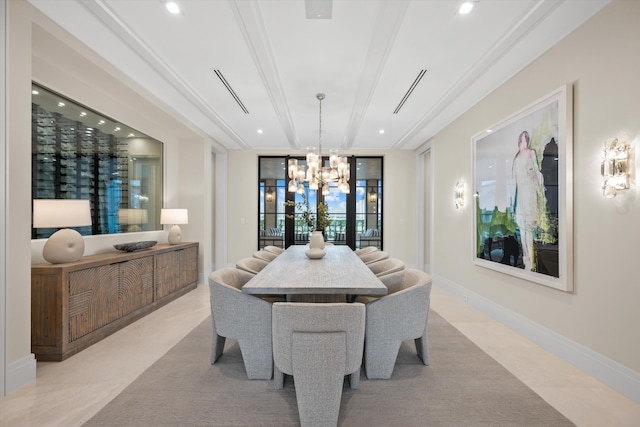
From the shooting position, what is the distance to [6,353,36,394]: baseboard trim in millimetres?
2141

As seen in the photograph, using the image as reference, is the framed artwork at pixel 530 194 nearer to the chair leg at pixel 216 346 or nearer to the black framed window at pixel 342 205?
the chair leg at pixel 216 346

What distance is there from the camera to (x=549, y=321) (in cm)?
289

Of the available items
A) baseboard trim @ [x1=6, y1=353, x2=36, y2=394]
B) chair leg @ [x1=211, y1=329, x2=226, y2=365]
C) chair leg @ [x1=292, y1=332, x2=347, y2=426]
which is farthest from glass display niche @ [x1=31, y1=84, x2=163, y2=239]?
chair leg @ [x1=292, y1=332, x2=347, y2=426]

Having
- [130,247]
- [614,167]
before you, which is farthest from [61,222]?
[614,167]

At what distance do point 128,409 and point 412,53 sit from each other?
Result: 3605 mm

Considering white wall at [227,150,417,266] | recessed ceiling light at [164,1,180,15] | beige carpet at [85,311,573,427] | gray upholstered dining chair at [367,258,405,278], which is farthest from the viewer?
white wall at [227,150,417,266]

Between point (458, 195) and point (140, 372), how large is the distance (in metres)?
4.55

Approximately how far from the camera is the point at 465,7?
92.6 inches

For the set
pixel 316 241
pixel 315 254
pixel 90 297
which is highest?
→ pixel 316 241

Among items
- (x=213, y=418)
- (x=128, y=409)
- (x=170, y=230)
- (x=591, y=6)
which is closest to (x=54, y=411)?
(x=128, y=409)

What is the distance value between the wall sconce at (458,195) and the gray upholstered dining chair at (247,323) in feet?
12.0

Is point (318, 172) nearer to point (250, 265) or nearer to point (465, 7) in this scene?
point (250, 265)

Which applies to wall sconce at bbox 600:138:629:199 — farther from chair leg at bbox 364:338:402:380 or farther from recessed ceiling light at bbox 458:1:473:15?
chair leg at bbox 364:338:402:380

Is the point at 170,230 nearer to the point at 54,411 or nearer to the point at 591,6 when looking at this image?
the point at 54,411
